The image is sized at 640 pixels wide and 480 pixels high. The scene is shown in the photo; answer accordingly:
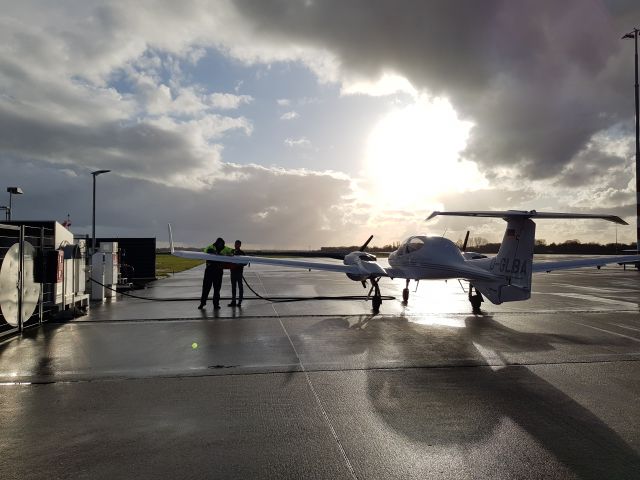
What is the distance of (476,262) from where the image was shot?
13734 millimetres

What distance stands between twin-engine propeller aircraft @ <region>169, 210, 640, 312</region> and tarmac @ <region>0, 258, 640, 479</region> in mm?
1442

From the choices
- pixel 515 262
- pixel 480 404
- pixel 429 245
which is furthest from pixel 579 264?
pixel 480 404

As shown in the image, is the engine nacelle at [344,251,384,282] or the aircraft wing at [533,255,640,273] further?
the aircraft wing at [533,255,640,273]

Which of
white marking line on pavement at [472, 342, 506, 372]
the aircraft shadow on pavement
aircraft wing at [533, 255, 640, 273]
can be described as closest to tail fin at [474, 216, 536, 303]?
the aircraft shadow on pavement

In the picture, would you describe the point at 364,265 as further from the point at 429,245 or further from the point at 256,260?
the point at 256,260

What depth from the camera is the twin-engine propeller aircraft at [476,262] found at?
1136cm

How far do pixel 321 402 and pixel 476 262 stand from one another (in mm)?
9652

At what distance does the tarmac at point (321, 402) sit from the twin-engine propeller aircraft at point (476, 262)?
1.44 m

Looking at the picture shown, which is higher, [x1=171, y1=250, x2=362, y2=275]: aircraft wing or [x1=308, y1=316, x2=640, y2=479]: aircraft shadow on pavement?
[x1=171, y1=250, x2=362, y2=275]: aircraft wing

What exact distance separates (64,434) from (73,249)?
1004 centimetres

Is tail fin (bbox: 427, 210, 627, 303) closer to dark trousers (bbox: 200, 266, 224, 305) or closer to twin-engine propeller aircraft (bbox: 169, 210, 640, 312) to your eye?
twin-engine propeller aircraft (bbox: 169, 210, 640, 312)

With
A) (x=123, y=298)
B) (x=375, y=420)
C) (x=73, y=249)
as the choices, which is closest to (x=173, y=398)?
(x=375, y=420)

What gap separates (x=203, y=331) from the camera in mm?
11031

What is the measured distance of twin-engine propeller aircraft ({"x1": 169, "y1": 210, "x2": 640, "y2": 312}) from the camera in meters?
11.4
